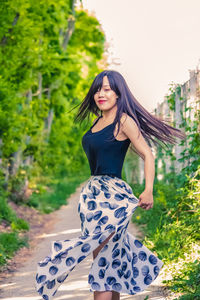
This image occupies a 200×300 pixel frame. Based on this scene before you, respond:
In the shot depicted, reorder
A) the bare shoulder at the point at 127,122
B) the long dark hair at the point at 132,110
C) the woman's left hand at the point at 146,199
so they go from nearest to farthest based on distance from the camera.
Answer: the woman's left hand at the point at 146,199, the bare shoulder at the point at 127,122, the long dark hair at the point at 132,110

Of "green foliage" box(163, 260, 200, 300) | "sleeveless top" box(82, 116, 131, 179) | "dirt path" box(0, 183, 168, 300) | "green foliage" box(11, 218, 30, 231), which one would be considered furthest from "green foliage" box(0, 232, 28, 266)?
"sleeveless top" box(82, 116, 131, 179)

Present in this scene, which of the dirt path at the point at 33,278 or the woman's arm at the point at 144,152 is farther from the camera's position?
the dirt path at the point at 33,278

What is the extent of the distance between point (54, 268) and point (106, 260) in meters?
0.37

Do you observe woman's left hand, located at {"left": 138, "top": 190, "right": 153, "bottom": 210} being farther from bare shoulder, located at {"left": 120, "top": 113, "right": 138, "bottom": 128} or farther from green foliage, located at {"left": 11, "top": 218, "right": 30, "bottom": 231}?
green foliage, located at {"left": 11, "top": 218, "right": 30, "bottom": 231}

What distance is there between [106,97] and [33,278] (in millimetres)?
3009

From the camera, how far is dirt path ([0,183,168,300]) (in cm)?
493

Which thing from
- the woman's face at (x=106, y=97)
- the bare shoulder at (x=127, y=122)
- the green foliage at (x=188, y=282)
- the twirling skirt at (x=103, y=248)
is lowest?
the green foliage at (x=188, y=282)

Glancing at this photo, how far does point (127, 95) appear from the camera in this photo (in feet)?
12.1

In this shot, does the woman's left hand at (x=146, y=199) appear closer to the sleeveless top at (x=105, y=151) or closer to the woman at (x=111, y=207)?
the woman at (x=111, y=207)

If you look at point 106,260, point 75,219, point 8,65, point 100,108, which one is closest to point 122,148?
point 100,108

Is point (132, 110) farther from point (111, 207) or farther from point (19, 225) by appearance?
point (19, 225)

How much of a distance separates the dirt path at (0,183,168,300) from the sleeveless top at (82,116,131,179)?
54.9 inches

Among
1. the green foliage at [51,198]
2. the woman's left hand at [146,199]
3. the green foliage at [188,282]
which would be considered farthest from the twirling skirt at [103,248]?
the green foliage at [51,198]

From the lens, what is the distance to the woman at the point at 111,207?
11.3ft
